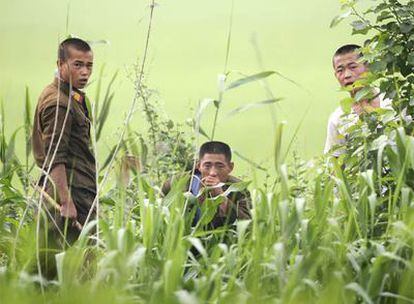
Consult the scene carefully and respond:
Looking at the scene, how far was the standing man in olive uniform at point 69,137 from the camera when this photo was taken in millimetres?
4496

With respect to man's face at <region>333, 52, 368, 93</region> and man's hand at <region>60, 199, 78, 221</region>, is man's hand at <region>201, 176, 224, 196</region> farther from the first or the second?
man's face at <region>333, 52, 368, 93</region>

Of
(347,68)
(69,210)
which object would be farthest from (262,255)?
(347,68)

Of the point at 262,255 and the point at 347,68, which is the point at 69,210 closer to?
the point at 262,255

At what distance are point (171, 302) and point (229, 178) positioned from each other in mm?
1714

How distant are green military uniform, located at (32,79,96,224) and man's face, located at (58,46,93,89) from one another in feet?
0.15

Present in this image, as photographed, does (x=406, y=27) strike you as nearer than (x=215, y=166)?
Yes

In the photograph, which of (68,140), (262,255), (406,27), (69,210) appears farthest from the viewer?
(68,140)

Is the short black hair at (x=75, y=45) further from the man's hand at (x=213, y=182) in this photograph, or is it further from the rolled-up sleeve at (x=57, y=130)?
the man's hand at (x=213, y=182)

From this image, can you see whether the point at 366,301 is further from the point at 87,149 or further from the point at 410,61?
the point at 87,149

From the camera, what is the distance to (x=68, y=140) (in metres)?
4.54

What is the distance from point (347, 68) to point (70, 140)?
137cm

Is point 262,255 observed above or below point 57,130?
below

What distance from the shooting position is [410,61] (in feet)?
13.4

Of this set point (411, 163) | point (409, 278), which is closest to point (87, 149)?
point (411, 163)
